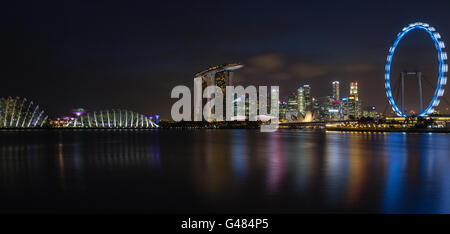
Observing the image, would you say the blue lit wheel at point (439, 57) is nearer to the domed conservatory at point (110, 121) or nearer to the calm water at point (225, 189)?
the calm water at point (225, 189)

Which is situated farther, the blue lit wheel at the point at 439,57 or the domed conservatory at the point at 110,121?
the domed conservatory at the point at 110,121

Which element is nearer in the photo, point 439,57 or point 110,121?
point 439,57

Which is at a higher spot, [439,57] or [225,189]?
[439,57]

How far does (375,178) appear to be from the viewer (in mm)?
13781

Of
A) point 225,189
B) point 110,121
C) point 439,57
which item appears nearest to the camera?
point 225,189

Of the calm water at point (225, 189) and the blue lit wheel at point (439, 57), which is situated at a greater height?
the blue lit wheel at point (439, 57)

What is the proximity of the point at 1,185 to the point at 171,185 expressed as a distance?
250 inches

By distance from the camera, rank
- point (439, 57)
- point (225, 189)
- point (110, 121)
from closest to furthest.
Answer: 1. point (225, 189)
2. point (439, 57)
3. point (110, 121)

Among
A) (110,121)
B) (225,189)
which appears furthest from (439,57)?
(110,121)

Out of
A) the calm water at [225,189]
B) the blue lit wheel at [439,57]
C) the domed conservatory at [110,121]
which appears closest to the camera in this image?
the calm water at [225,189]

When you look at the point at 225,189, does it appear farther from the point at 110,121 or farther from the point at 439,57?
the point at 110,121

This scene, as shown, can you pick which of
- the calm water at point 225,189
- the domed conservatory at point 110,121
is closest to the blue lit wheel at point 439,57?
the calm water at point 225,189

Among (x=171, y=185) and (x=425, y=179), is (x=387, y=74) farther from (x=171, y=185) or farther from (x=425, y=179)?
(x=171, y=185)
